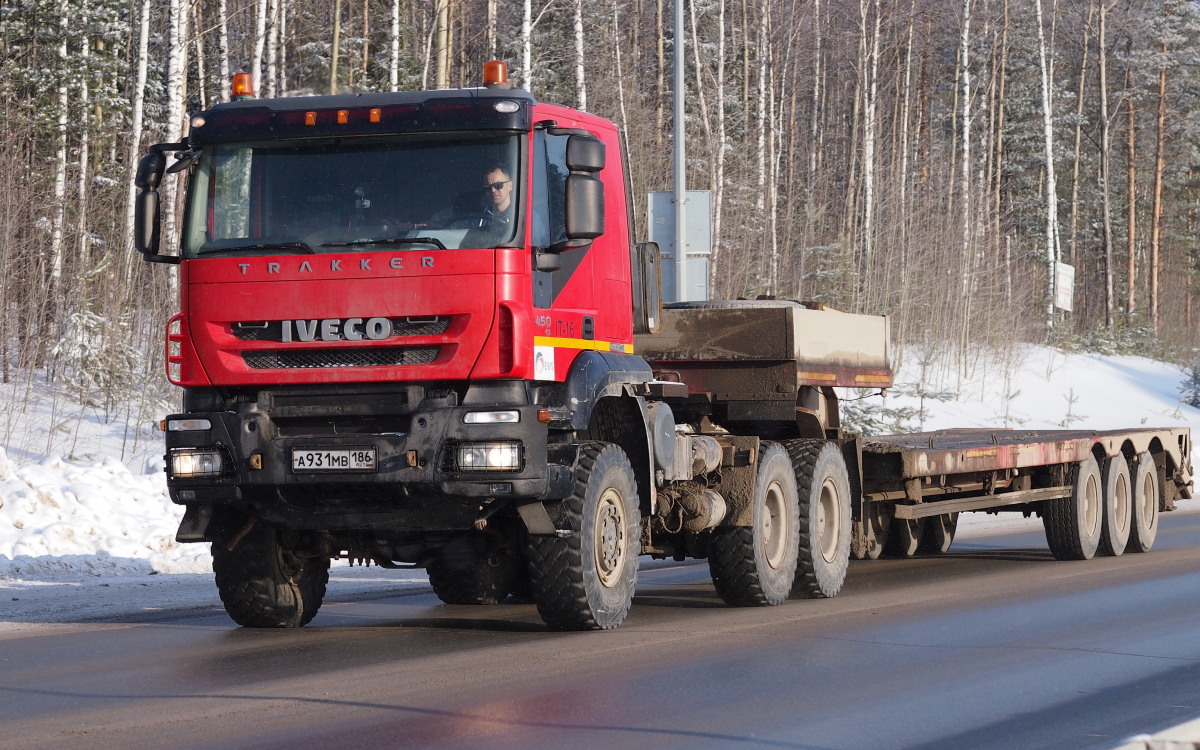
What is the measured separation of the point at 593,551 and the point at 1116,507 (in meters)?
7.95

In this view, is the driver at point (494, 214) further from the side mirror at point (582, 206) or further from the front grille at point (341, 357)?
the front grille at point (341, 357)

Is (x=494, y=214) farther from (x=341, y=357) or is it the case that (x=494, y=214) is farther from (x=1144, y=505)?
(x=1144, y=505)

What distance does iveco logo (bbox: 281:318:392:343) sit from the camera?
867cm

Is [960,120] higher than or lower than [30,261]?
higher

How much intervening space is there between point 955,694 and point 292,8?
1392 inches

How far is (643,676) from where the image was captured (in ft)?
25.4

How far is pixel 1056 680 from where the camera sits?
7.71 m

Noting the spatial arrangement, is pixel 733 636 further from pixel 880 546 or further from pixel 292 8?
pixel 292 8

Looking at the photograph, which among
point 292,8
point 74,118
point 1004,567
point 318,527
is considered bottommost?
point 1004,567

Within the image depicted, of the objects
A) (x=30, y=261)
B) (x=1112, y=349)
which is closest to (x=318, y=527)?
(x=30, y=261)

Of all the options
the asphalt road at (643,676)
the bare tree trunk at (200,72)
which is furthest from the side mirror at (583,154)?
the bare tree trunk at (200,72)

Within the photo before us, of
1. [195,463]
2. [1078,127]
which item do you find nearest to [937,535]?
[195,463]

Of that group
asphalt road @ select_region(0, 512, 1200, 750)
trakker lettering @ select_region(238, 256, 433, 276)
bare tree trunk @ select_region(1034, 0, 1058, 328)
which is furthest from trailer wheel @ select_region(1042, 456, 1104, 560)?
bare tree trunk @ select_region(1034, 0, 1058, 328)

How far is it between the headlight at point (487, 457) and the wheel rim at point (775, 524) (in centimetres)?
319
